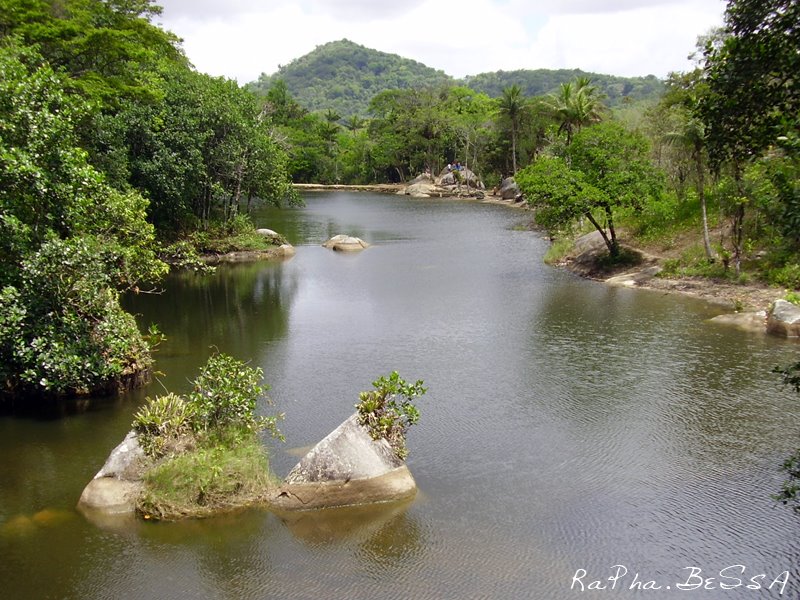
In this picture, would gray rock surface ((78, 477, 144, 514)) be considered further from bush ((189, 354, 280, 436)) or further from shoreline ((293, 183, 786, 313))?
shoreline ((293, 183, 786, 313))

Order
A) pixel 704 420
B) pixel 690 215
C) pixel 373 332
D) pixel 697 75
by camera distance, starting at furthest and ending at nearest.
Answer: pixel 690 215
pixel 697 75
pixel 373 332
pixel 704 420

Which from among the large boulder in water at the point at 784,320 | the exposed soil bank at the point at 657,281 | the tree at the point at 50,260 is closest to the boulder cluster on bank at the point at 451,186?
the exposed soil bank at the point at 657,281

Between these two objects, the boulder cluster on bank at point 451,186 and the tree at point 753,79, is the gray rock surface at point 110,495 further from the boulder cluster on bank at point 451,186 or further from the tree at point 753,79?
the boulder cluster on bank at point 451,186

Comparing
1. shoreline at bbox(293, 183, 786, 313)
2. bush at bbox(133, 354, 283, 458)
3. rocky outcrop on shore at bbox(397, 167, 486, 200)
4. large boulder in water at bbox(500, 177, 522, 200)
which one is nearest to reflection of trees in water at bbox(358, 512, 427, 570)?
bush at bbox(133, 354, 283, 458)

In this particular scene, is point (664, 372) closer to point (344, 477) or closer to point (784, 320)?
point (784, 320)

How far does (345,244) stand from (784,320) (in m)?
30.0

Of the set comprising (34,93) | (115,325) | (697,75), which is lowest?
(115,325)

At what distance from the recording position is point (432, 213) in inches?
2800

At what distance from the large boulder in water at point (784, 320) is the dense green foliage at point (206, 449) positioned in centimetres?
1852

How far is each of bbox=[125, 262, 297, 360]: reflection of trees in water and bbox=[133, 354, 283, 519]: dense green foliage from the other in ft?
26.8

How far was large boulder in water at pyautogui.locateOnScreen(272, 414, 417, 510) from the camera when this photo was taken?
553 inches

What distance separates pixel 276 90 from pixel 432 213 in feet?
184

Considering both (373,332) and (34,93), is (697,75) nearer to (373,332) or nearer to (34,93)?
(373,332)

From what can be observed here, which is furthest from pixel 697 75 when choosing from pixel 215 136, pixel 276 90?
pixel 276 90
